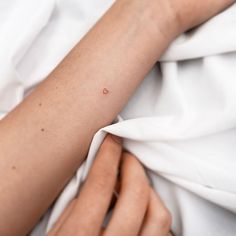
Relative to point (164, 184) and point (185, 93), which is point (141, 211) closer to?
point (164, 184)

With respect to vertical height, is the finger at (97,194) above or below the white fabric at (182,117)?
below

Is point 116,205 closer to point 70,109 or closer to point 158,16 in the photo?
point 70,109

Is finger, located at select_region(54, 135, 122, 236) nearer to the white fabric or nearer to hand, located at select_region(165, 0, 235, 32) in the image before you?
the white fabric

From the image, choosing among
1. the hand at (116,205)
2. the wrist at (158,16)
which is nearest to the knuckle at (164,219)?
the hand at (116,205)

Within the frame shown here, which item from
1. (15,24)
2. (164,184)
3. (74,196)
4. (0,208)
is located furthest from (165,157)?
(15,24)

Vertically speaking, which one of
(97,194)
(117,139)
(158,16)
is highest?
(158,16)

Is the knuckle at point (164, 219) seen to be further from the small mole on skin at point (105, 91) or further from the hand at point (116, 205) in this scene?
the small mole on skin at point (105, 91)

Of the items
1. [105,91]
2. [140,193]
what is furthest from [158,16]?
[140,193]

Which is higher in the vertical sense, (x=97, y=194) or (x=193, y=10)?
(x=193, y=10)
